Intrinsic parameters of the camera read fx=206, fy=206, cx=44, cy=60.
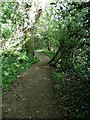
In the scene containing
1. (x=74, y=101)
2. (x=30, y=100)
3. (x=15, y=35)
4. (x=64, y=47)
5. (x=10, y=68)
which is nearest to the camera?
(x=74, y=101)

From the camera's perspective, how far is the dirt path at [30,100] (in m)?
7.49

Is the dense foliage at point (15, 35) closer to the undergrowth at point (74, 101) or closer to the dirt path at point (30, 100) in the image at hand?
the dirt path at point (30, 100)

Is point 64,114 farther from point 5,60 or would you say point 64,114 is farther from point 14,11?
point 14,11

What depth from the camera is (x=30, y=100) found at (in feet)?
28.8

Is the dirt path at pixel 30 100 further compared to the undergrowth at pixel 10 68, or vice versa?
the undergrowth at pixel 10 68

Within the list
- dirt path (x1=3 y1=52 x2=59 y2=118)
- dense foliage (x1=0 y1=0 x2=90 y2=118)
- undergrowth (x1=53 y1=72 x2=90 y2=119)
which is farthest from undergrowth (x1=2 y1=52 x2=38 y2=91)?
undergrowth (x1=53 y1=72 x2=90 y2=119)

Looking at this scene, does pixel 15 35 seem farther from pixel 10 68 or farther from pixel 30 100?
pixel 30 100

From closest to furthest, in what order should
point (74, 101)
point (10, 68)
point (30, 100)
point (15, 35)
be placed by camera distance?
point (74, 101), point (30, 100), point (10, 68), point (15, 35)

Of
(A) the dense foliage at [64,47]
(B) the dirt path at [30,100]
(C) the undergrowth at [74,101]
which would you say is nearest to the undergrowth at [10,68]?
(A) the dense foliage at [64,47]

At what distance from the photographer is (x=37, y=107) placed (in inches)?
318

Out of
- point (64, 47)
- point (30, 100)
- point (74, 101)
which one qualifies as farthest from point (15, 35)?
point (74, 101)

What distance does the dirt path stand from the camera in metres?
7.49

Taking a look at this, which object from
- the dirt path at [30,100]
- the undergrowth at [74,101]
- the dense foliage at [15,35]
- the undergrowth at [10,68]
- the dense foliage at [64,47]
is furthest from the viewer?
the dense foliage at [15,35]

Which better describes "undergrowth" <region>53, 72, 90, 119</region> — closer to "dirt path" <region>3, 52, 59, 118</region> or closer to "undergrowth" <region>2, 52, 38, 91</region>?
"dirt path" <region>3, 52, 59, 118</region>
